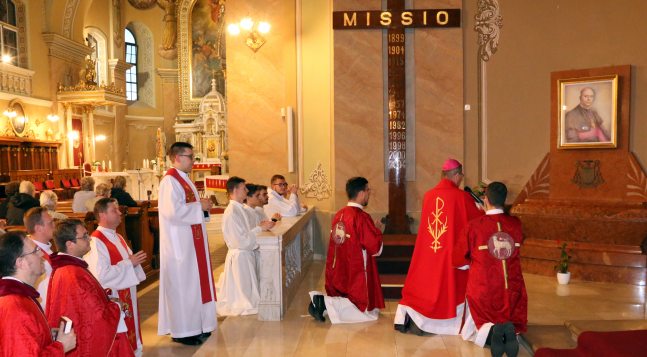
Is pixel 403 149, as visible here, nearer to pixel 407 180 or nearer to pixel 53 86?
pixel 407 180

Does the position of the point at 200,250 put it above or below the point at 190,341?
above

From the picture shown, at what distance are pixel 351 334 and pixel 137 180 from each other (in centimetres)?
1567

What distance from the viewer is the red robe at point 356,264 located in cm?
503

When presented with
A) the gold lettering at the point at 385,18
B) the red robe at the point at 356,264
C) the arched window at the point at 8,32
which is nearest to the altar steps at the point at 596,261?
the red robe at the point at 356,264

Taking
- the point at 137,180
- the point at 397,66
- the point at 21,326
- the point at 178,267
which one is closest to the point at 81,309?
the point at 21,326

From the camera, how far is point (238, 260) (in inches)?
228

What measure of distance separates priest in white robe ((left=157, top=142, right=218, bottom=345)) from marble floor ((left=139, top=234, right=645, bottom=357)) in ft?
0.66

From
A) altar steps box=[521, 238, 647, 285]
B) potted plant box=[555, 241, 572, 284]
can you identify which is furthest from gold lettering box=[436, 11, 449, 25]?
potted plant box=[555, 241, 572, 284]

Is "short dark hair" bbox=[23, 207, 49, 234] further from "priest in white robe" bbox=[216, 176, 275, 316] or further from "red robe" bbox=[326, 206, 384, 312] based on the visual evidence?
"red robe" bbox=[326, 206, 384, 312]

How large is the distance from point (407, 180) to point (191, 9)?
19365mm

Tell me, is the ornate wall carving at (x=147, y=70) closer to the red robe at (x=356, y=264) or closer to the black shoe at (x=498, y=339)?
the red robe at (x=356, y=264)

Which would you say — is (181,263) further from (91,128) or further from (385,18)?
Answer: (91,128)

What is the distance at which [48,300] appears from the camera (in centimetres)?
313

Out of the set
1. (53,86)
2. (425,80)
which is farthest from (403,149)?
(53,86)
